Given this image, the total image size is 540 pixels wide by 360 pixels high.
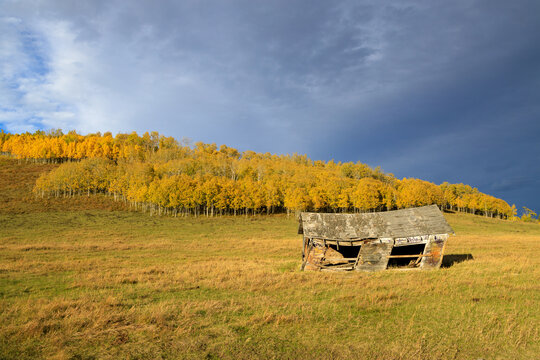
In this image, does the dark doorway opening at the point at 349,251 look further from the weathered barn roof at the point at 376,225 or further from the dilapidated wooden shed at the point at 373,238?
the weathered barn roof at the point at 376,225

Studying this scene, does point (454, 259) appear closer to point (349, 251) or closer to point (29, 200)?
point (349, 251)

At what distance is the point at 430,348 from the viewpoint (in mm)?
8586

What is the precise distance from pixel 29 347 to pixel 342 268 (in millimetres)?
18925

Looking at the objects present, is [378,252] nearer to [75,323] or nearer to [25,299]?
[75,323]

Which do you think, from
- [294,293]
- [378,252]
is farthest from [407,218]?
[294,293]

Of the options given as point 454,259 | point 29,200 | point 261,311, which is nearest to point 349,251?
point 454,259

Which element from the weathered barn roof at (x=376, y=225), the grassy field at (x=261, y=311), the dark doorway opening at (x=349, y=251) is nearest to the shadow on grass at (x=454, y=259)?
the grassy field at (x=261, y=311)

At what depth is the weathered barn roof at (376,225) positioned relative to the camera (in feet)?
73.8

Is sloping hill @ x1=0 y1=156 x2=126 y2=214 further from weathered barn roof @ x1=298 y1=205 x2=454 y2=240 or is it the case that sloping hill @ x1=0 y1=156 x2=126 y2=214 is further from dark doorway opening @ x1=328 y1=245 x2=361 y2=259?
dark doorway opening @ x1=328 y1=245 x2=361 y2=259

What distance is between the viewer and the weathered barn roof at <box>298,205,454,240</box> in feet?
73.8

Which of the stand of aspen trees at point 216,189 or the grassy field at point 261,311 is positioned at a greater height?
the stand of aspen trees at point 216,189

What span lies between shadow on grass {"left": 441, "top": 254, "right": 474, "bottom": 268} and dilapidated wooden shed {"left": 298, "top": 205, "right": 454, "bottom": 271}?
2.30 meters

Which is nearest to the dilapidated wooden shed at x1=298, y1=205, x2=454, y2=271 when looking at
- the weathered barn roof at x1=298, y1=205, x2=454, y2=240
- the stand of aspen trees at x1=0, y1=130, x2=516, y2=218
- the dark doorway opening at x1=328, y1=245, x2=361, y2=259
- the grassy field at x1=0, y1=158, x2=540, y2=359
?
Answer: the weathered barn roof at x1=298, y1=205, x2=454, y2=240

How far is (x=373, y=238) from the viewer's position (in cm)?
2248
